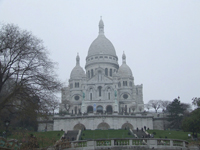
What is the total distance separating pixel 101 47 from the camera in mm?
100438

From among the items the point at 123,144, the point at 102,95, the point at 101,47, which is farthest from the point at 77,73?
the point at 123,144

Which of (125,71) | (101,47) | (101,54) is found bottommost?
(125,71)

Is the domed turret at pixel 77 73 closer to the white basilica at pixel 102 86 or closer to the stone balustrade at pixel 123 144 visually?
the white basilica at pixel 102 86

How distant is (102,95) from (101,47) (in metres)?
22.5

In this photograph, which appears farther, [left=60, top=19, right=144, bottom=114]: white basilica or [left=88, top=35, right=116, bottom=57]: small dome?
[left=88, top=35, right=116, bottom=57]: small dome

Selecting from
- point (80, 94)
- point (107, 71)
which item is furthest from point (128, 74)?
point (80, 94)

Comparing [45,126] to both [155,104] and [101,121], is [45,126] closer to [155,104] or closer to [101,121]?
[101,121]

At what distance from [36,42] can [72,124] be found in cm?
4103

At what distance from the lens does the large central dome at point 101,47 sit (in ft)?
327

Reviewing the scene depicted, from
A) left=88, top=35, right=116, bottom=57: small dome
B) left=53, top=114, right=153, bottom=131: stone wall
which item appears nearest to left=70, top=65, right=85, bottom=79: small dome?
left=88, top=35, right=116, bottom=57: small dome

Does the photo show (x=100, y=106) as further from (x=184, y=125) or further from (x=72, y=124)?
(x=184, y=125)

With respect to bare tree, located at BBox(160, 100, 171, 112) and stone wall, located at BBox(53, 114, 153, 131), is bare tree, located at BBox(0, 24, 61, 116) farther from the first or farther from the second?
bare tree, located at BBox(160, 100, 171, 112)

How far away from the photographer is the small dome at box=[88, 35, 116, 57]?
99.7 m

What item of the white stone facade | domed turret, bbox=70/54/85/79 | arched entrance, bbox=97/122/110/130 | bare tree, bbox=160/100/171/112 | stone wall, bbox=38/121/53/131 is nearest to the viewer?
arched entrance, bbox=97/122/110/130
